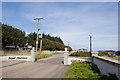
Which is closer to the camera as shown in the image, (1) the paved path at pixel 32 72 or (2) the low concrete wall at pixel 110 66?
(2) the low concrete wall at pixel 110 66

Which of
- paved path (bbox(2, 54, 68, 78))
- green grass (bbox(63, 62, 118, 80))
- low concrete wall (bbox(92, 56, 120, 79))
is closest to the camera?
low concrete wall (bbox(92, 56, 120, 79))

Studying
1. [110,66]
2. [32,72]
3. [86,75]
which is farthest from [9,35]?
[110,66]

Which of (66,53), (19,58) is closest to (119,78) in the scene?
(66,53)

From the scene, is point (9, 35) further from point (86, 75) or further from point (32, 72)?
point (86, 75)

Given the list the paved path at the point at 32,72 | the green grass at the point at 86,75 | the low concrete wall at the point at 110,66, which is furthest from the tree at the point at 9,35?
the low concrete wall at the point at 110,66

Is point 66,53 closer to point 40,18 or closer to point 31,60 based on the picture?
point 31,60

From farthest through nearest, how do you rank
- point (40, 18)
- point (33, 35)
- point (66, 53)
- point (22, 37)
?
1. point (33, 35)
2. point (22, 37)
3. point (40, 18)
4. point (66, 53)

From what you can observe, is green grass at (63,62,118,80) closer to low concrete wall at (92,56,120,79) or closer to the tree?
low concrete wall at (92,56,120,79)

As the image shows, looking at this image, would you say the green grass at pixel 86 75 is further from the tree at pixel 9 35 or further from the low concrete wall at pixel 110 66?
the tree at pixel 9 35

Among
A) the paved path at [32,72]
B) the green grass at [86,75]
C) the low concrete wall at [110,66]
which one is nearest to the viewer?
the low concrete wall at [110,66]

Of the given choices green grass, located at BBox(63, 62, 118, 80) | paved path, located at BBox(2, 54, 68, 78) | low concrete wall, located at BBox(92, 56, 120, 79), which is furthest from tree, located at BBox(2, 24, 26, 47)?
low concrete wall, located at BBox(92, 56, 120, 79)

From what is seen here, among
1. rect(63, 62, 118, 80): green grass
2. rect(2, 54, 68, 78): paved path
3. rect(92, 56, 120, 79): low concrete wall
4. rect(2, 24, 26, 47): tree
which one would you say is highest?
rect(2, 24, 26, 47): tree

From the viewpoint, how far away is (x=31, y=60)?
1616 centimetres

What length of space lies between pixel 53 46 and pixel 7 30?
34.6 m
